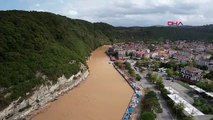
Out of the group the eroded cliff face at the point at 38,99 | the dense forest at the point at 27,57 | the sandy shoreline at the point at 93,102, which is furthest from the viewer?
the dense forest at the point at 27,57

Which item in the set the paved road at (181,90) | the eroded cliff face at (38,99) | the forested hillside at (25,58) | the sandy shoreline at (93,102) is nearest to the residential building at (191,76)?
the paved road at (181,90)

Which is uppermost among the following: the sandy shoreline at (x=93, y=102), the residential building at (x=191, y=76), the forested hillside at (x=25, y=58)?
the forested hillside at (x=25, y=58)

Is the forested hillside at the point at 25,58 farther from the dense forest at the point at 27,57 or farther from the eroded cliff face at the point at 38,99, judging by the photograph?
the eroded cliff face at the point at 38,99

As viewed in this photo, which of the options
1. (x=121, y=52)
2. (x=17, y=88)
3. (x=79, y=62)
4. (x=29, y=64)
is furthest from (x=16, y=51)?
(x=121, y=52)

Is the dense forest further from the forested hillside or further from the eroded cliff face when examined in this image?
the eroded cliff face

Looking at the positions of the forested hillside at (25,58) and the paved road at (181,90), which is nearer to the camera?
the forested hillside at (25,58)

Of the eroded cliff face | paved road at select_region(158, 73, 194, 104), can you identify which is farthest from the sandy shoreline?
paved road at select_region(158, 73, 194, 104)

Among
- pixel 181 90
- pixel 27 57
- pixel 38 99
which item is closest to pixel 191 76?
pixel 181 90
